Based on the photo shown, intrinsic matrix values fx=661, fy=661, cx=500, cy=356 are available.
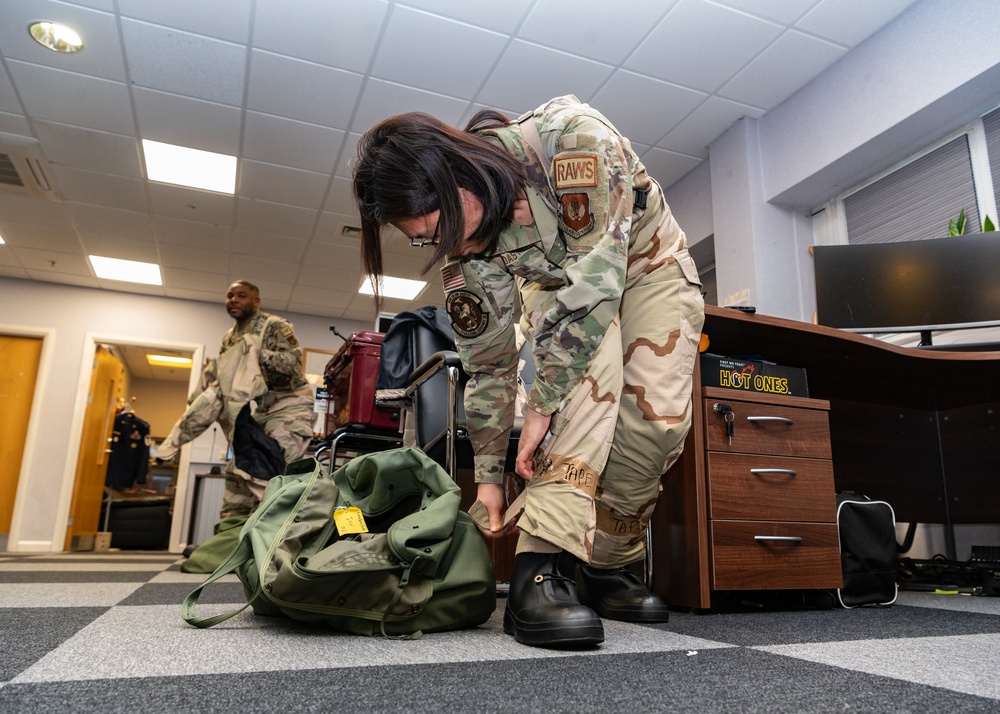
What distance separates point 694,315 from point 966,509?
1859 millimetres

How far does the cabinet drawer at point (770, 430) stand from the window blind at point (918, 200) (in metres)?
1.98

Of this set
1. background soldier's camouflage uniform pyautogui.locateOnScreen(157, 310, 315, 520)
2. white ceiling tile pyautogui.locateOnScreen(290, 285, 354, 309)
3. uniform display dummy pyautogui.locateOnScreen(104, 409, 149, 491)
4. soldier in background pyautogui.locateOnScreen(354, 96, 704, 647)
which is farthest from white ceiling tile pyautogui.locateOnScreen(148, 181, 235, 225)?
soldier in background pyautogui.locateOnScreen(354, 96, 704, 647)

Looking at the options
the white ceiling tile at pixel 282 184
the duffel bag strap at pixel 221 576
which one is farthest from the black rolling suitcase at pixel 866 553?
the white ceiling tile at pixel 282 184

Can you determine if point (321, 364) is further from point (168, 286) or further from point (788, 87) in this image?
point (788, 87)

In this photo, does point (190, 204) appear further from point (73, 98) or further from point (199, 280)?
point (199, 280)

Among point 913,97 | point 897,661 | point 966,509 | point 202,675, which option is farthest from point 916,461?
point 202,675

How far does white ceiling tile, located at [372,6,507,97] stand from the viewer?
10.3 ft

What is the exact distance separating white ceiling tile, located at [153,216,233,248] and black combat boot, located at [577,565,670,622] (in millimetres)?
4686

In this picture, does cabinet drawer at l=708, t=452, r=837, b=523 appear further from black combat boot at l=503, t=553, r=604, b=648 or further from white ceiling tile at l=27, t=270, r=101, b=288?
white ceiling tile at l=27, t=270, r=101, b=288

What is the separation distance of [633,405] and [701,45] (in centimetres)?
273

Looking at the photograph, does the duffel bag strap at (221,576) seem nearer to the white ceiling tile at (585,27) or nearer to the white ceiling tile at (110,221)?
the white ceiling tile at (585,27)

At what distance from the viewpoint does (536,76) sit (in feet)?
11.5

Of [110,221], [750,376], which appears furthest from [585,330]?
[110,221]

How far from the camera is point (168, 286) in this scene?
6.44 m
